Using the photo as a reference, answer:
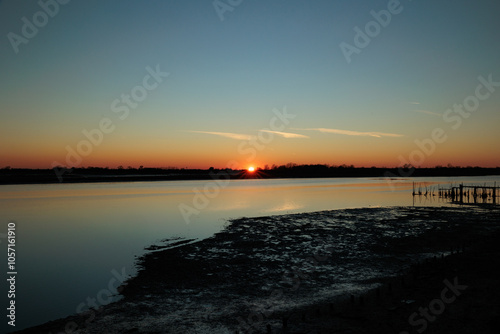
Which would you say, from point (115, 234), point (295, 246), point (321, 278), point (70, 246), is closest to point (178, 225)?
point (115, 234)

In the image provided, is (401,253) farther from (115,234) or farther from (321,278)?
(115,234)

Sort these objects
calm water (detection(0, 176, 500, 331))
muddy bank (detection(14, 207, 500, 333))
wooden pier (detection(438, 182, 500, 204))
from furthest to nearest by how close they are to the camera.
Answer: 1. wooden pier (detection(438, 182, 500, 204))
2. calm water (detection(0, 176, 500, 331))
3. muddy bank (detection(14, 207, 500, 333))

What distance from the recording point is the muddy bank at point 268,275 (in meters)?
12.2

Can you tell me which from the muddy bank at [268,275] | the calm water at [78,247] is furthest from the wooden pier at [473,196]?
the calm water at [78,247]

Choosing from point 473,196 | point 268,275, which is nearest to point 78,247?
point 268,275

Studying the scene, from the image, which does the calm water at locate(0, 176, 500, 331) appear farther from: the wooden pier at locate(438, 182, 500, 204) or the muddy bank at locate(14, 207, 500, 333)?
the wooden pier at locate(438, 182, 500, 204)

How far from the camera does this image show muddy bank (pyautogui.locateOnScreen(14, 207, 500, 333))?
40.1 feet

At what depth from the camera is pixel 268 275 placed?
17844 millimetres

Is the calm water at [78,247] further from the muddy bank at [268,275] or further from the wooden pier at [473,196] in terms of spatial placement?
the wooden pier at [473,196]

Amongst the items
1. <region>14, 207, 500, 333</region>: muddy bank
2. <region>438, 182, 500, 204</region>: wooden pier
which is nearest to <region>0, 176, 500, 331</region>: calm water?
<region>14, 207, 500, 333</region>: muddy bank

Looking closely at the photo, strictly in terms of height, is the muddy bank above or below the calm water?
above

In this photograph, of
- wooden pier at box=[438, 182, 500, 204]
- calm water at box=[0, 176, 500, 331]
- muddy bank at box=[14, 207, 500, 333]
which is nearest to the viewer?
muddy bank at box=[14, 207, 500, 333]

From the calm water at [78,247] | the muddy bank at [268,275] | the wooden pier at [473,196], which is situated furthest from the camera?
the wooden pier at [473,196]

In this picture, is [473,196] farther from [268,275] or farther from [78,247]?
[78,247]
